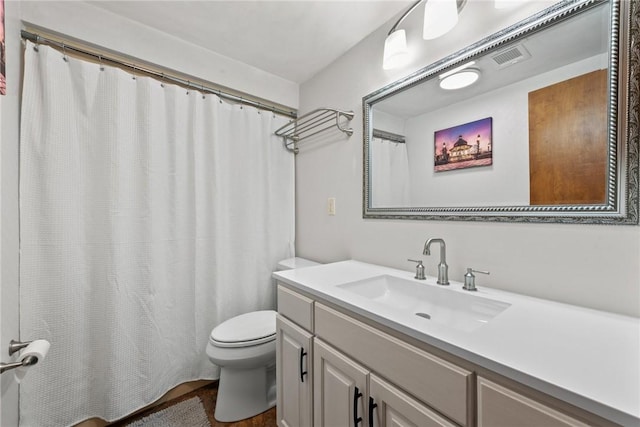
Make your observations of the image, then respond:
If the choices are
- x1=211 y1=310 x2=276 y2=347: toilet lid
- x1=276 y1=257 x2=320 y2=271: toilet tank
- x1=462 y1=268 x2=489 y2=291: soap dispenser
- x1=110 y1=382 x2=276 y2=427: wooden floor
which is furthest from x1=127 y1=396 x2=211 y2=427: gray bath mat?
x1=462 y1=268 x2=489 y2=291: soap dispenser

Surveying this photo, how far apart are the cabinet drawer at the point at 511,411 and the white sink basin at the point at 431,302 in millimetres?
196

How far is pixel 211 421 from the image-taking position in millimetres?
1407

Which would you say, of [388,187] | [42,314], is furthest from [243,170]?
[42,314]

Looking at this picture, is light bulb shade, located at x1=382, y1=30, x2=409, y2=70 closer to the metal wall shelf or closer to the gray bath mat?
the metal wall shelf

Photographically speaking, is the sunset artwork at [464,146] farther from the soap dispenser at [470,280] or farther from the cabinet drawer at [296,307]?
the cabinet drawer at [296,307]

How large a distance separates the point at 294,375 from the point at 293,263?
0.86 metres

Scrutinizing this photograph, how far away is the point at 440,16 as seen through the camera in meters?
1.04

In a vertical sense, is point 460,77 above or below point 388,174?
above

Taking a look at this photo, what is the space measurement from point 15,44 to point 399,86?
67.2 inches

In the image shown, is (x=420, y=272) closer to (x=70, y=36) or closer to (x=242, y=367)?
(x=242, y=367)

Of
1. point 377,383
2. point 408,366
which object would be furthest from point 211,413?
point 408,366

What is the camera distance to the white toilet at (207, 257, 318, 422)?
1397 millimetres

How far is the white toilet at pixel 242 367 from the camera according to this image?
55.0 inches

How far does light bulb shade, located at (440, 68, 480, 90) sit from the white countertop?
2.93 feet
